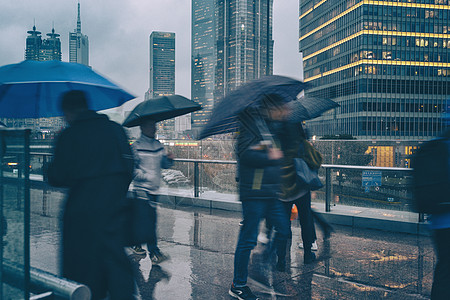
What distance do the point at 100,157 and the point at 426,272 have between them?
4.28 m

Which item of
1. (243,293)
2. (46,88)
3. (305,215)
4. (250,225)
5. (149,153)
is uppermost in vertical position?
(46,88)

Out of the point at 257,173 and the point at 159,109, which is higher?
the point at 159,109

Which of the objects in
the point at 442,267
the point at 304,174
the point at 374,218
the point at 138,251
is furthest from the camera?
the point at 374,218

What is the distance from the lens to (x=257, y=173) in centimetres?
374

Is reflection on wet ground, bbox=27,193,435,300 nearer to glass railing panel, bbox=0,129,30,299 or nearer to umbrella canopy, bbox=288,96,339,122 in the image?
umbrella canopy, bbox=288,96,339,122

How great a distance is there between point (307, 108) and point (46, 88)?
3212 mm

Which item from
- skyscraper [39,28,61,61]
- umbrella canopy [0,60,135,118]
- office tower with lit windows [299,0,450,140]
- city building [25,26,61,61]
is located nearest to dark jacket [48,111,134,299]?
umbrella canopy [0,60,135,118]

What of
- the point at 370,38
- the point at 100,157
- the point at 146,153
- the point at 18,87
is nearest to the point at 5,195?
the point at 100,157

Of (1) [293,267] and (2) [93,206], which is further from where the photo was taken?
(1) [293,267]

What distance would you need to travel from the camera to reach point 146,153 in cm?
521

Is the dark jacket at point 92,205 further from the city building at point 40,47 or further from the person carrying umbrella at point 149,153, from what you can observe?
the city building at point 40,47

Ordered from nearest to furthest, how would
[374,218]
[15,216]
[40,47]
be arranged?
[15,216]
[374,218]
[40,47]

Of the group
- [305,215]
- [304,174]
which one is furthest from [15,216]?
[305,215]

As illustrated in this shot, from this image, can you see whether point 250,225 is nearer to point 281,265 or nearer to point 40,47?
point 281,265
